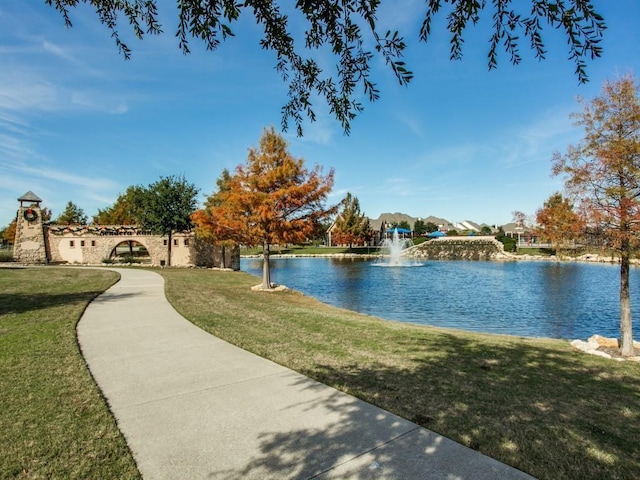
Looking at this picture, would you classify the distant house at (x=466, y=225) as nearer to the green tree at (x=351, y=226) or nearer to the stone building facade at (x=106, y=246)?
the green tree at (x=351, y=226)

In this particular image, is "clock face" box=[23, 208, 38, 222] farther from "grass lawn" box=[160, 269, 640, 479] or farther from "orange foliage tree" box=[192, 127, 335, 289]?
"grass lawn" box=[160, 269, 640, 479]

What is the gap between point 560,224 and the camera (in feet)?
30.6

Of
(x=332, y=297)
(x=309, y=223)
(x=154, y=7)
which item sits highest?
(x=154, y=7)

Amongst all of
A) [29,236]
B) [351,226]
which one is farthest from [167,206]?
[351,226]

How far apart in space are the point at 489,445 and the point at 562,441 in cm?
78

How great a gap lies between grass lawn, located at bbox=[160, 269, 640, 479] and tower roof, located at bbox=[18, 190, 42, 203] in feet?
115

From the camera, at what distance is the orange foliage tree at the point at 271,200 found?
1842cm

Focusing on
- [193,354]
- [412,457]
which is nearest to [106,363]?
[193,354]

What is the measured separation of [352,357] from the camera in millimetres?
6684

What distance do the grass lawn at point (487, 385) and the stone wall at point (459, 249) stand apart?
2372 inches

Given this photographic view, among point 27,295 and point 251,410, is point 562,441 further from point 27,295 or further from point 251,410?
point 27,295

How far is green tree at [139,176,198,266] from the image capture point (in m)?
32.3

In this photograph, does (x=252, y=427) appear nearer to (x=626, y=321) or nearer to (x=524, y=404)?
(x=524, y=404)

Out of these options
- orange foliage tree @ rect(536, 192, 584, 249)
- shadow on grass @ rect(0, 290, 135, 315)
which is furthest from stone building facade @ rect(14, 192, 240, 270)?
orange foliage tree @ rect(536, 192, 584, 249)
